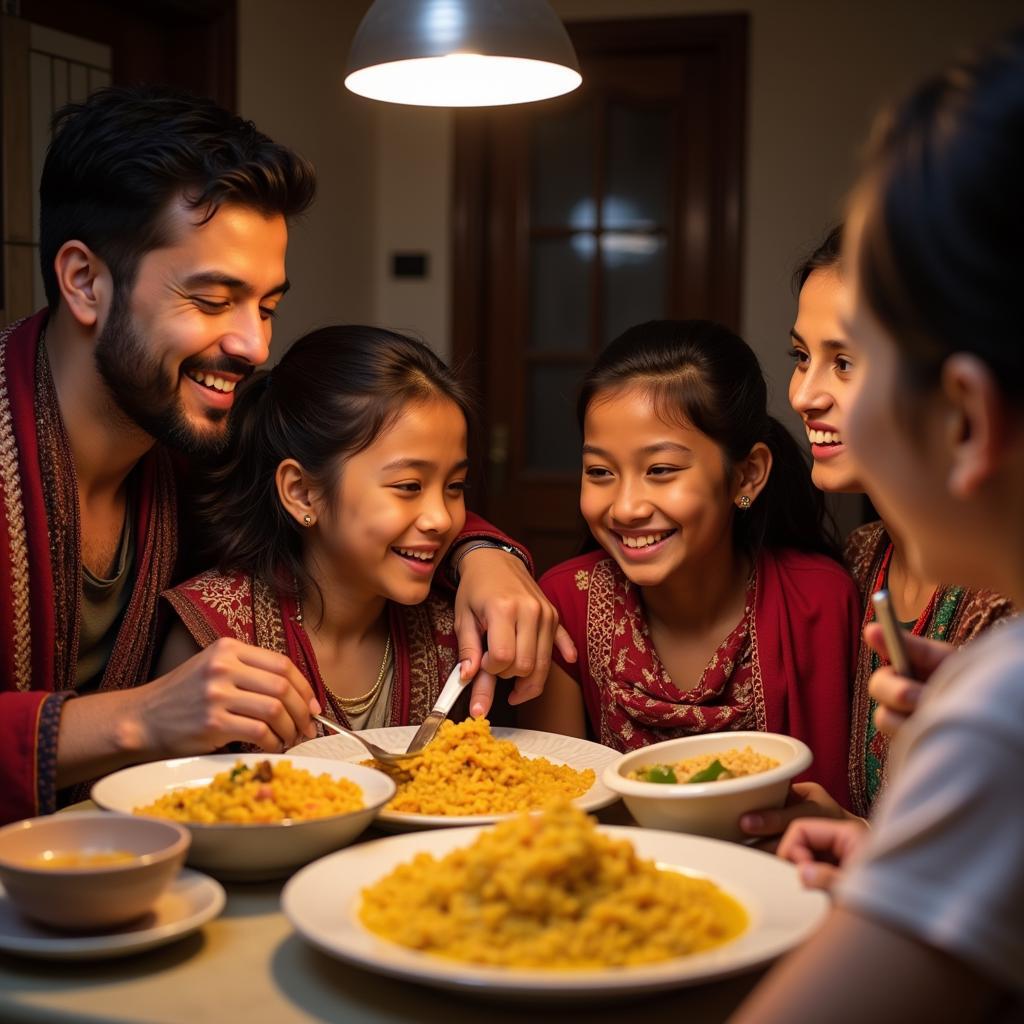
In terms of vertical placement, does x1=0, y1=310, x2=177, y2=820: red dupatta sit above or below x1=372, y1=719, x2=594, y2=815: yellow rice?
above

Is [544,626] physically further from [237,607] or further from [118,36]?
[118,36]

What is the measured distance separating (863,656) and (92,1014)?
126 cm

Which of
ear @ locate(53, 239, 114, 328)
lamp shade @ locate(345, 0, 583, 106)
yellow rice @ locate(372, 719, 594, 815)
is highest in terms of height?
lamp shade @ locate(345, 0, 583, 106)

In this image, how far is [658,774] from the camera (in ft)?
4.17

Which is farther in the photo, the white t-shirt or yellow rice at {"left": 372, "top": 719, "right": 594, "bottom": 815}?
yellow rice at {"left": 372, "top": 719, "right": 594, "bottom": 815}

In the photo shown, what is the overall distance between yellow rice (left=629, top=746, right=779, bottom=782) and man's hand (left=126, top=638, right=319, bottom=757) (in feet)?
1.26

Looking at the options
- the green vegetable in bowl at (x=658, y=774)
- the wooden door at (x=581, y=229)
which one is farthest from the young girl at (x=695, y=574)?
the wooden door at (x=581, y=229)

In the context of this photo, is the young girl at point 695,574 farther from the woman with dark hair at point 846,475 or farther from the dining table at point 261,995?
the dining table at point 261,995

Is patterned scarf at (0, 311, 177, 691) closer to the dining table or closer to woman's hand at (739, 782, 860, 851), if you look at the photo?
the dining table

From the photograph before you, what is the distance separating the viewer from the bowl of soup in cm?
91

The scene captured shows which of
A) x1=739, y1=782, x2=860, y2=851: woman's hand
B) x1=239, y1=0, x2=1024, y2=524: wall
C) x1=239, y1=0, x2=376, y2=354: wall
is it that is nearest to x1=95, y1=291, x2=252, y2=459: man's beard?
x1=739, y1=782, x2=860, y2=851: woman's hand

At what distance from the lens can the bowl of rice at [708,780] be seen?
1.17m

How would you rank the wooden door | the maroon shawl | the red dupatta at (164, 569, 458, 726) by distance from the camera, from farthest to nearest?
1. the wooden door
2. the maroon shawl
3. the red dupatta at (164, 569, 458, 726)

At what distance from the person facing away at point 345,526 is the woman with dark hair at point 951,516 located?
3.89 ft
